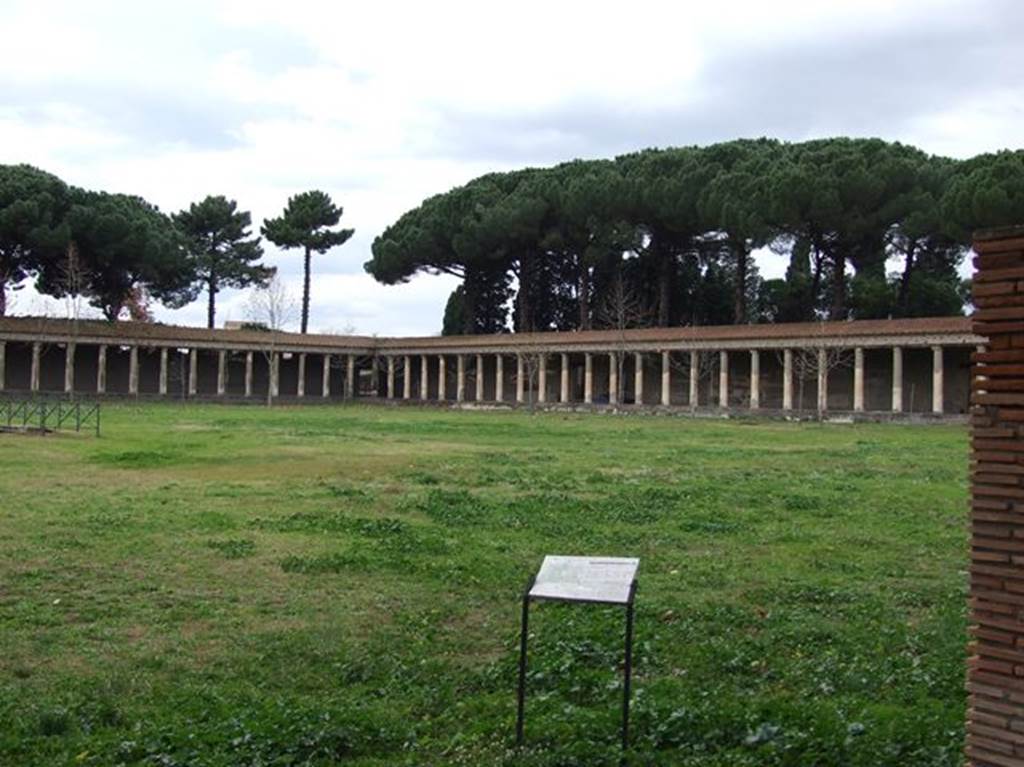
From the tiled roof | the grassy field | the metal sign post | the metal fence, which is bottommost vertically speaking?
the grassy field

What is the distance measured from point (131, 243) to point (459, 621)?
198 feet

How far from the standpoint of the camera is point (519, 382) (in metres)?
68.1

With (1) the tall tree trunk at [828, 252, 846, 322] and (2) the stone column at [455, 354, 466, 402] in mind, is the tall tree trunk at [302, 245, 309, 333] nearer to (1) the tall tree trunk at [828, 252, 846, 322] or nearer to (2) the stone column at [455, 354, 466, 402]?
(2) the stone column at [455, 354, 466, 402]

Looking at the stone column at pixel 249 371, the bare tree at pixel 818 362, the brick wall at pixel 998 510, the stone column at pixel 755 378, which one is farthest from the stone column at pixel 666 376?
the brick wall at pixel 998 510

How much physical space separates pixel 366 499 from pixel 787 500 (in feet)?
21.5

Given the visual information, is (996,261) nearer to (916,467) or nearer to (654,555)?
(654,555)

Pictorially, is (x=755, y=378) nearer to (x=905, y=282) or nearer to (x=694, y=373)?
(x=694, y=373)

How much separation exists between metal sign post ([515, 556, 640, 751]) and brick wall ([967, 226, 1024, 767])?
5.69 ft

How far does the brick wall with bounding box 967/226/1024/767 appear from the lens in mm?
4590

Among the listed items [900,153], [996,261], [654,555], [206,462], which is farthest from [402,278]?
[996,261]

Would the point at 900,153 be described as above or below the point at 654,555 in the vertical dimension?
above

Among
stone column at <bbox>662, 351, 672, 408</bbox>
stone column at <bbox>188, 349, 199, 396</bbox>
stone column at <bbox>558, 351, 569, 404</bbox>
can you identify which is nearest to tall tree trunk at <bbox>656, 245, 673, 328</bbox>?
stone column at <bbox>662, 351, 672, 408</bbox>

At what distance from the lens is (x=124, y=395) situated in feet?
204

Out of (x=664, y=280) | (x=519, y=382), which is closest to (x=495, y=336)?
(x=519, y=382)
